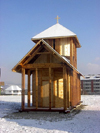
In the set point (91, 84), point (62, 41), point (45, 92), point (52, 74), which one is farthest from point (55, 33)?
point (91, 84)

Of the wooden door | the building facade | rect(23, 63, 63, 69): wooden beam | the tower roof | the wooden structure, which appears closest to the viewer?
rect(23, 63, 63, 69): wooden beam

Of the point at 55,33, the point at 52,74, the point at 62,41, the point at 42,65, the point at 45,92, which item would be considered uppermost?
the point at 55,33

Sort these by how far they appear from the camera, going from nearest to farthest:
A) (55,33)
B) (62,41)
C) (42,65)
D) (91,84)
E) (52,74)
Result: 1. (42,65)
2. (52,74)
3. (62,41)
4. (55,33)
5. (91,84)

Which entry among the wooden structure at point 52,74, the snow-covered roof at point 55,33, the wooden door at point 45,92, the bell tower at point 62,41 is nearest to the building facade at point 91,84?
the snow-covered roof at point 55,33

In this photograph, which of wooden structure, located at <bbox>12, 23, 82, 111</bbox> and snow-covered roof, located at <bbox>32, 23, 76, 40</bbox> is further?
snow-covered roof, located at <bbox>32, 23, 76, 40</bbox>

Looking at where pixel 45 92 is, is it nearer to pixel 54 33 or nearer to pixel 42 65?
pixel 42 65

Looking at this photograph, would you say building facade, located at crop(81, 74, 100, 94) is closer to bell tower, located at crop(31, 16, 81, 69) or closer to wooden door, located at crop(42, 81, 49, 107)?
bell tower, located at crop(31, 16, 81, 69)

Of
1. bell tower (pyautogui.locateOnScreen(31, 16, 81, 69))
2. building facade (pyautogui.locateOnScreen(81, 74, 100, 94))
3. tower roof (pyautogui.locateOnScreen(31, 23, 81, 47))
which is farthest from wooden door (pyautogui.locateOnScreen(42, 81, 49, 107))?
building facade (pyautogui.locateOnScreen(81, 74, 100, 94))

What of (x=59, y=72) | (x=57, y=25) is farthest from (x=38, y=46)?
(x=57, y=25)

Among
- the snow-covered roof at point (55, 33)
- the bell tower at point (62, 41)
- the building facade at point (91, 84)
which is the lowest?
the building facade at point (91, 84)

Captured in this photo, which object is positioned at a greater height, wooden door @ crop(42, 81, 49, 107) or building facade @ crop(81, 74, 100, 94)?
wooden door @ crop(42, 81, 49, 107)

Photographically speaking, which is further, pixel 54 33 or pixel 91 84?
pixel 91 84

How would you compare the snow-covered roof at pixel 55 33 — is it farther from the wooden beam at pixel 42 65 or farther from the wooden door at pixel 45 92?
the wooden door at pixel 45 92

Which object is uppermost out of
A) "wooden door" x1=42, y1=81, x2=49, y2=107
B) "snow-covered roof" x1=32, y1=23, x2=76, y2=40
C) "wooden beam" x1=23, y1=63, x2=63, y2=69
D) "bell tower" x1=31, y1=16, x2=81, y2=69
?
"snow-covered roof" x1=32, y1=23, x2=76, y2=40
